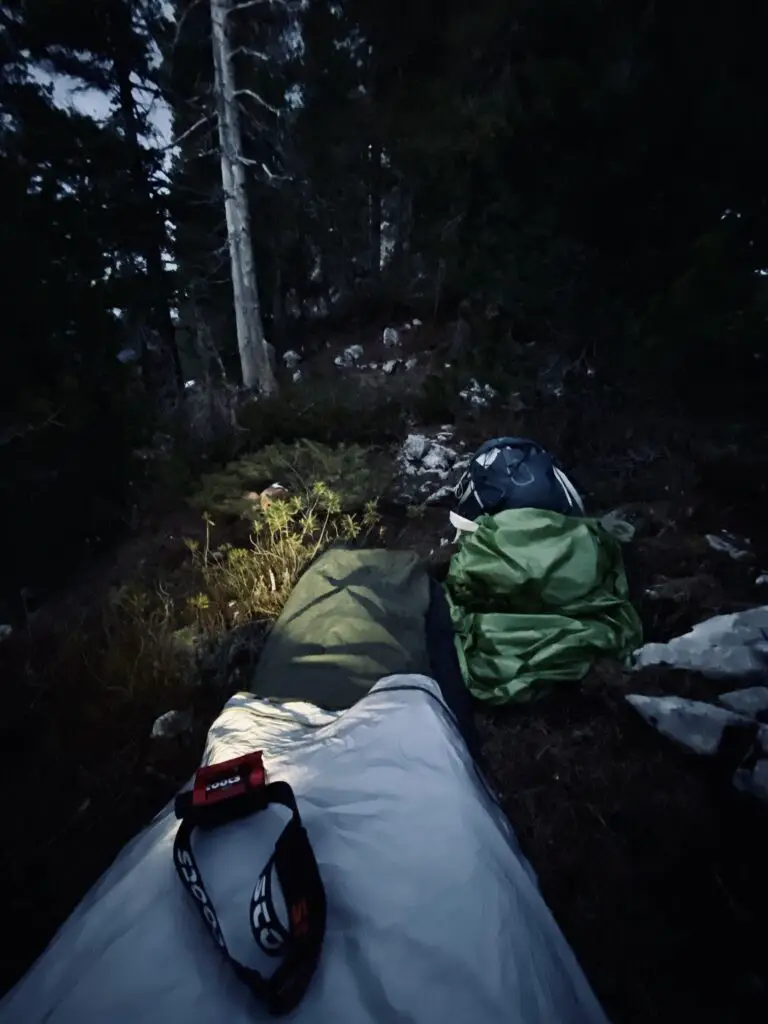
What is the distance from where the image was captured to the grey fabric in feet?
2.82

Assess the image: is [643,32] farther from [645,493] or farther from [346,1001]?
[346,1001]

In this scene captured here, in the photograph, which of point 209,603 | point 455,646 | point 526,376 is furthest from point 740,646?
point 526,376

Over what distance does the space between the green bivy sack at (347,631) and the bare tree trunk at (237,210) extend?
18.9ft

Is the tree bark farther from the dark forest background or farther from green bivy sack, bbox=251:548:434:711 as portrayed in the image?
green bivy sack, bbox=251:548:434:711

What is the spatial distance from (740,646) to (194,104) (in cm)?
1025

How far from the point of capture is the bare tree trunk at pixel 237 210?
23.1 feet

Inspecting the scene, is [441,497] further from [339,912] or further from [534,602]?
[339,912]

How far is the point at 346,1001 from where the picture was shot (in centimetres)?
86

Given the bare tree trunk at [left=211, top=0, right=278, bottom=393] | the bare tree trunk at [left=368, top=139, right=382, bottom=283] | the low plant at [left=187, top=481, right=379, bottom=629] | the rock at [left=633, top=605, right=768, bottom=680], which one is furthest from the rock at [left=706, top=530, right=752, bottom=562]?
the bare tree trunk at [left=368, top=139, right=382, bottom=283]

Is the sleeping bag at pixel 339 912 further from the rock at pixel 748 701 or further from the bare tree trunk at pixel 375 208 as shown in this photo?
the bare tree trunk at pixel 375 208

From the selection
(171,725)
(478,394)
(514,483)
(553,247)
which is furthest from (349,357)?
(171,725)

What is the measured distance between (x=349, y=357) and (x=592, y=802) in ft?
34.8

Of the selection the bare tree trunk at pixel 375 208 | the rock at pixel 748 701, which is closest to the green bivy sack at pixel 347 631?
the rock at pixel 748 701

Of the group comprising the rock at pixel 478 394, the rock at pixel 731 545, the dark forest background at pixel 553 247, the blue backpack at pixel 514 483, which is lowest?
the rock at pixel 731 545
